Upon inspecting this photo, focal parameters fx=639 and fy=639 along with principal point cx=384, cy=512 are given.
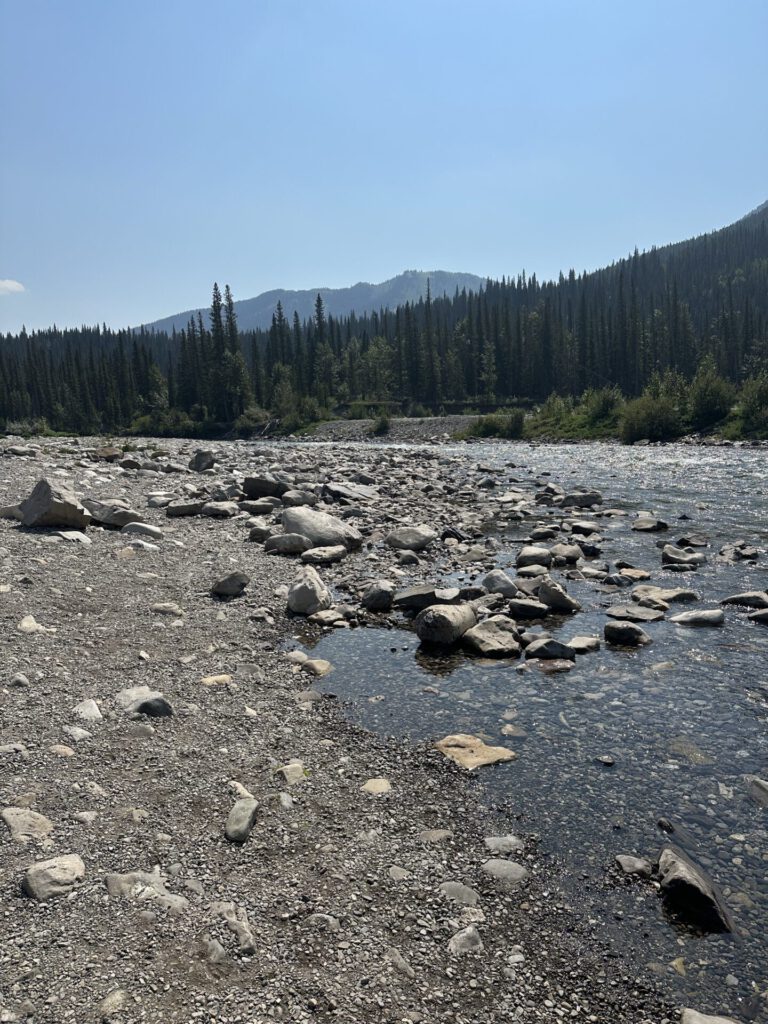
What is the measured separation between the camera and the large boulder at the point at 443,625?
923 centimetres

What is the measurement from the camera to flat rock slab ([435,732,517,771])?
6.29 meters

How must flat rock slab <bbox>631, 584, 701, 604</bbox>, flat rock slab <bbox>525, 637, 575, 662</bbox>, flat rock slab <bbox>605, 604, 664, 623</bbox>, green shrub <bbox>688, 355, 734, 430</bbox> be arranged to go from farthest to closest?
green shrub <bbox>688, 355, 734, 430</bbox>, flat rock slab <bbox>631, 584, 701, 604</bbox>, flat rock slab <bbox>605, 604, 664, 623</bbox>, flat rock slab <bbox>525, 637, 575, 662</bbox>

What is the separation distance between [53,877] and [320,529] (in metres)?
11.0

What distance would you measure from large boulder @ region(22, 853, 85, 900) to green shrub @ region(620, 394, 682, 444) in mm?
50594

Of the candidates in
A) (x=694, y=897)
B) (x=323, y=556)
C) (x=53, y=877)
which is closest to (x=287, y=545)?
(x=323, y=556)

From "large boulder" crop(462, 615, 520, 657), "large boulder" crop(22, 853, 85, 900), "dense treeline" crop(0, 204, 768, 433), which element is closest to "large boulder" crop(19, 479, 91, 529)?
"large boulder" crop(462, 615, 520, 657)

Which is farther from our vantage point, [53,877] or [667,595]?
[667,595]

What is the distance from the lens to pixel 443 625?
363 inches

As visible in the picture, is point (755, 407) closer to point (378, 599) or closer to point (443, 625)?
point (378, 599)

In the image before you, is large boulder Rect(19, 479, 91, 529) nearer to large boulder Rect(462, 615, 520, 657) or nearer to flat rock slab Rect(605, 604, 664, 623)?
large boulder Rect(462, 615, 520, 657)

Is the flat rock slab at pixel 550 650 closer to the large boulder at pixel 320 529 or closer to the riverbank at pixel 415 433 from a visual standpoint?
the large boulder at pixel 320 529

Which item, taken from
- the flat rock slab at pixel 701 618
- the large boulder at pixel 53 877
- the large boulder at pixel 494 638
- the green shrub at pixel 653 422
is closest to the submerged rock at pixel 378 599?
the large boulder at pixel 494 638

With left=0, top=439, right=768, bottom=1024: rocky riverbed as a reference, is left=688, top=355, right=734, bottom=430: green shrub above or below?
above

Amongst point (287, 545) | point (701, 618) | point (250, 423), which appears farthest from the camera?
point (250, 423)
